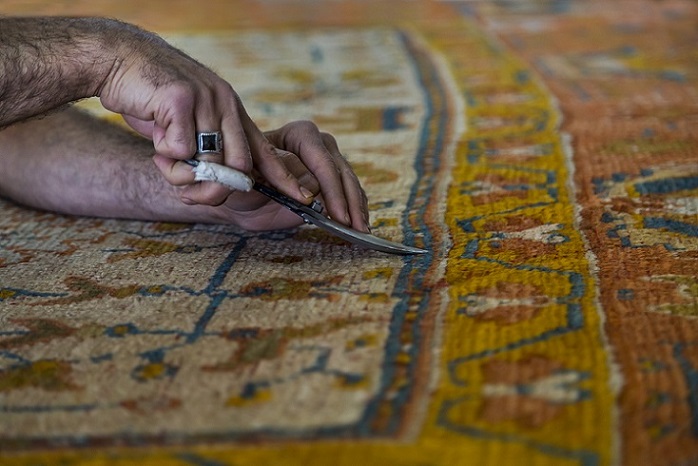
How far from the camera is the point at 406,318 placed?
2.73 ft

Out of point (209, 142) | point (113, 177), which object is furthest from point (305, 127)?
point (113, 177)

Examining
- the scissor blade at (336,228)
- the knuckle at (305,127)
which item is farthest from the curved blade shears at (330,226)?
the knuckle at (305,127)

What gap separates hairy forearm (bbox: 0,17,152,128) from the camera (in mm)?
954

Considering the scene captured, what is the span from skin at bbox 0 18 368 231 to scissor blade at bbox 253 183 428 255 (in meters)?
0.01

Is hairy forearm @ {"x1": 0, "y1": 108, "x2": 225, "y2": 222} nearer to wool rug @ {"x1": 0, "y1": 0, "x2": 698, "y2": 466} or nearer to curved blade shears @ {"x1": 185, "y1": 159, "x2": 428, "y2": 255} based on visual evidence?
wool rug @ {"x1": 0, "y1": 0, "x2": 698, "y2": 466}

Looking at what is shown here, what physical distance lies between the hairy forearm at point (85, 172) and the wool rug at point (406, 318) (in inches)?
1.0

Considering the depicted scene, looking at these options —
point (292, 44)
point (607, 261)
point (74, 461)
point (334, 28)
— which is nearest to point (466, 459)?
point (74, 461)

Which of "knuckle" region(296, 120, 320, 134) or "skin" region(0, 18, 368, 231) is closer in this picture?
"skin" region(0, 18, 368, 231)

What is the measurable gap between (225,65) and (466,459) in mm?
2028

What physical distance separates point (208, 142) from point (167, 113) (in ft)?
0.16

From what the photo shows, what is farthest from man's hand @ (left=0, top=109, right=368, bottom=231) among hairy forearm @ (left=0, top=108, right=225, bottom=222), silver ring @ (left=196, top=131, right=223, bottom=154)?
silver ring @ (left=196, top=131, right=223, bottom=154)

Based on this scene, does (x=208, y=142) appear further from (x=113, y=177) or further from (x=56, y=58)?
(x=113, y=177)

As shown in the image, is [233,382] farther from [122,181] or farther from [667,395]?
[122,181]

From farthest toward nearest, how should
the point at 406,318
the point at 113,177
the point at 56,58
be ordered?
the point at 113,177 → the point at 56,58 → the point at 406,318
